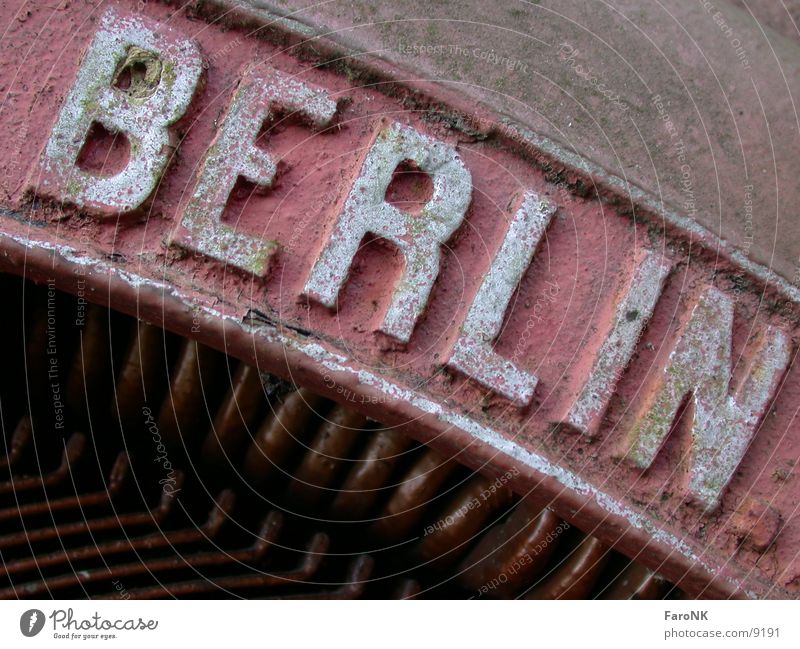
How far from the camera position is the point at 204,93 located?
1438 millimetres

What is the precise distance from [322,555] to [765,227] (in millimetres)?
916

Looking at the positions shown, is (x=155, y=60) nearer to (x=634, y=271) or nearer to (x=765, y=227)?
(x=634, y=271)

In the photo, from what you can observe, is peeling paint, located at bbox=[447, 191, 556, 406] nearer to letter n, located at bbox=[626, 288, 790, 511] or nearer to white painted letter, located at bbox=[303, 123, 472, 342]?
white painted letter, located at bbox=[303, 123, 472, 342]

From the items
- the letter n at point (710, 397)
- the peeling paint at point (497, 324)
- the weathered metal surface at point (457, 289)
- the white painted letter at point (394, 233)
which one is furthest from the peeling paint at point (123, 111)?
the letter n at point (710, 397)

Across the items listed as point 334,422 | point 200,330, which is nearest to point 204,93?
point 200,330

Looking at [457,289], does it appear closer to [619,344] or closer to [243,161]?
[619,344]

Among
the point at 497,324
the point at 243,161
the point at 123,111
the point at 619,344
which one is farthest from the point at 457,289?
the point at 123,111

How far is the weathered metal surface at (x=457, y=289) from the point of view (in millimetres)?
1367

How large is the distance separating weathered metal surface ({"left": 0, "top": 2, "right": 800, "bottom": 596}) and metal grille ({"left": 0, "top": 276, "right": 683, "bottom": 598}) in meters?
0.20

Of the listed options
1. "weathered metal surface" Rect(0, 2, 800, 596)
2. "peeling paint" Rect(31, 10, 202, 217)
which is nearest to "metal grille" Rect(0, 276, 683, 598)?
"weathered metal surface" Rect(0, 2, 800, 596)

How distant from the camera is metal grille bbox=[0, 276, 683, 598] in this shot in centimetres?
155

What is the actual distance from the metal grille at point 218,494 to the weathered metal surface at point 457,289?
198mm

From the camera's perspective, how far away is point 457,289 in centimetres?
142

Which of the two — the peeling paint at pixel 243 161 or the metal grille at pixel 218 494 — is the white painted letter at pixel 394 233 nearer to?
the peeling paint at pixel 243 161
